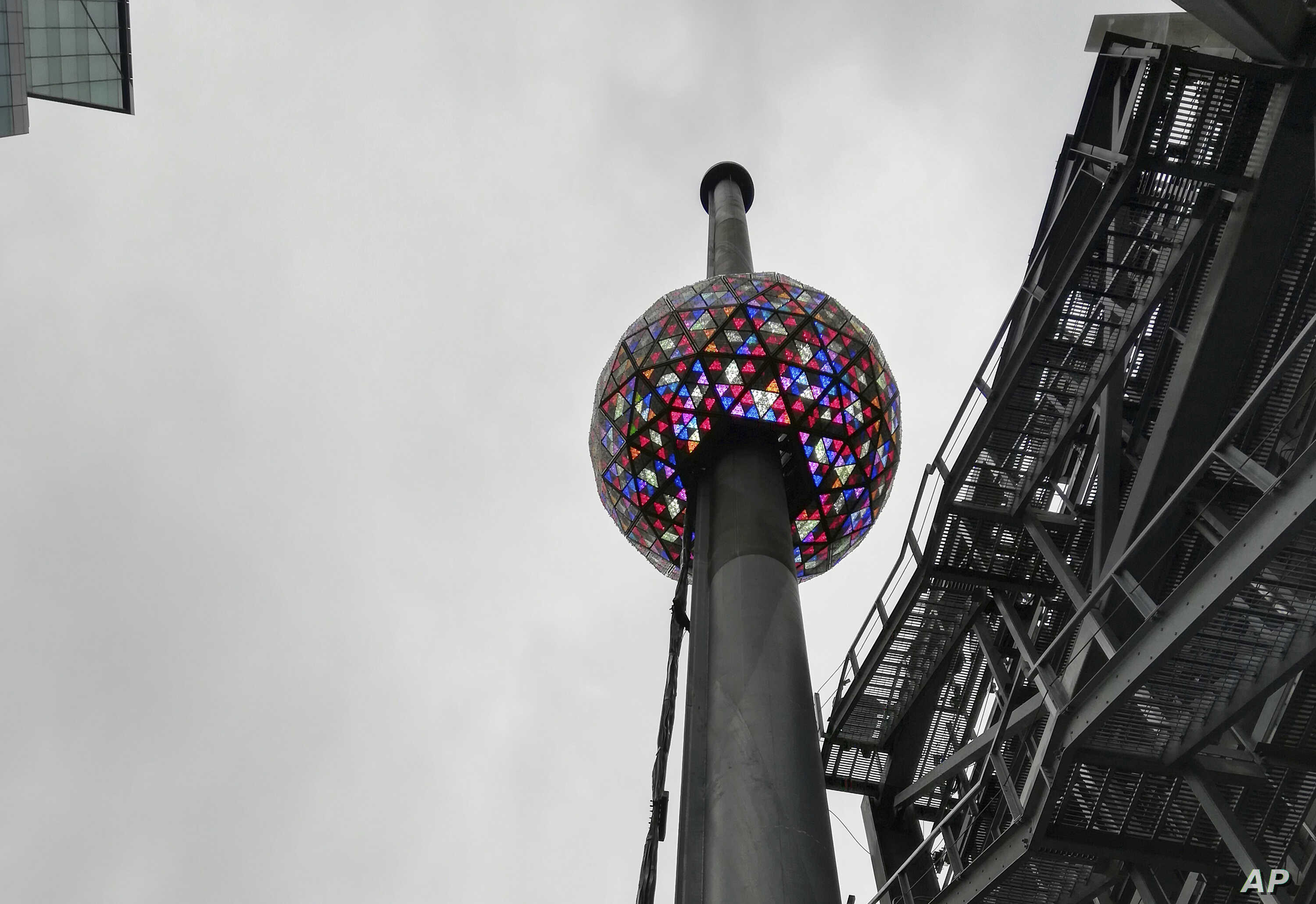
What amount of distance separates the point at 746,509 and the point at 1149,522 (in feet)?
19.3

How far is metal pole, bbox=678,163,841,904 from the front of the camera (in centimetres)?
1149

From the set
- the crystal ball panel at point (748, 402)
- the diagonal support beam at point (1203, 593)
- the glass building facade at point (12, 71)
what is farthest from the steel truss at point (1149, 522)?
the glass building facade at point (12, 71)

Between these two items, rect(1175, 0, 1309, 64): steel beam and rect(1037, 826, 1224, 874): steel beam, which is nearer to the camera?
rect(1175, 0, 1309, 64): steel beam

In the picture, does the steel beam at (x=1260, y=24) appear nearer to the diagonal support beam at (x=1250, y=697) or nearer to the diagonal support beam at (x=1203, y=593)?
the diagonal support beam at (x=1203, y=593)

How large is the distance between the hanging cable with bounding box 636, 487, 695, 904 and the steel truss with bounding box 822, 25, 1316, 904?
3883 millimetres

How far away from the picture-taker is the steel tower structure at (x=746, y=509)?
12055mm

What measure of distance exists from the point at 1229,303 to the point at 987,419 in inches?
155

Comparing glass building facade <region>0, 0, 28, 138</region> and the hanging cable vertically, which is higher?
glass building facade <region>0, 0, 28, 138</region>

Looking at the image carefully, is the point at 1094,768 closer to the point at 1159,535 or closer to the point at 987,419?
the point at 1159,535

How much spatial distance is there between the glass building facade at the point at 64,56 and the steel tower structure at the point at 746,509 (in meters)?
12.3

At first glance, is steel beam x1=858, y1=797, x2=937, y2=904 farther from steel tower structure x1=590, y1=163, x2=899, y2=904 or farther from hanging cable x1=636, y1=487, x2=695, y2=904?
hanging cable x1=636, y1=487, x2=695, y2=904

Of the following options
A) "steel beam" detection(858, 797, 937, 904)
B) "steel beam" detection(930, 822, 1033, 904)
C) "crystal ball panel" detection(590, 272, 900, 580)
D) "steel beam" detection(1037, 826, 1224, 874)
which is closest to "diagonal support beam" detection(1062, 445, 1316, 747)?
"steel beam" detection(1037, 826, 1224, 874)

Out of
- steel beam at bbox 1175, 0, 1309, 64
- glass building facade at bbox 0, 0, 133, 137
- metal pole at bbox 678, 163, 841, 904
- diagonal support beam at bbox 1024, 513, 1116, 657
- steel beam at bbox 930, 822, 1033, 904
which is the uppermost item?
steel beam at bbox 1175, 0, 1309, 64

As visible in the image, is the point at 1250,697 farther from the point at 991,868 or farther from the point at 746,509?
the point at 746,509
